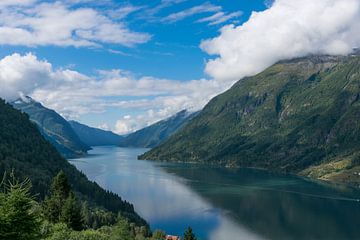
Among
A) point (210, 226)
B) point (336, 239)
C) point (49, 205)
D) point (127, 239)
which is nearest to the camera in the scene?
point (127, 239)

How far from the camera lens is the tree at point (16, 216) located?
2608cm

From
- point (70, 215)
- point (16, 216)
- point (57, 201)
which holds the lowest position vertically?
point (70, 215)

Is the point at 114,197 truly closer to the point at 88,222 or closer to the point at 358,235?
the point at 88,222

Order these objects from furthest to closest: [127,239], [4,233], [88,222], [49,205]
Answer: [88,222] → [49,205] → [127,239] → [4,233]

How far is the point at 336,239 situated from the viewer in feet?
570

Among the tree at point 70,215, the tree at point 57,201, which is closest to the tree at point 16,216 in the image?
the tree at point 70,215

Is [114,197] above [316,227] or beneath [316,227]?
above

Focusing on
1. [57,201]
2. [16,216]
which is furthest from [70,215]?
[16,216]

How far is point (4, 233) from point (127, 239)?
41282mm

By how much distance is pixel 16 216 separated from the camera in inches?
1043

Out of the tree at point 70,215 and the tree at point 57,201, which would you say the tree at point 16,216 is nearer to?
the tree at point 70,215

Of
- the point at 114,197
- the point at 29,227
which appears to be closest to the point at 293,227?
the point at 114,197

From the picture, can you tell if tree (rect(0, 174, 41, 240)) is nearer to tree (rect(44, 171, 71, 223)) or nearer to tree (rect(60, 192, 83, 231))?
tree (rect(60, 192, 83, 231))

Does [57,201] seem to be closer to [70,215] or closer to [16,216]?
[70,215]
